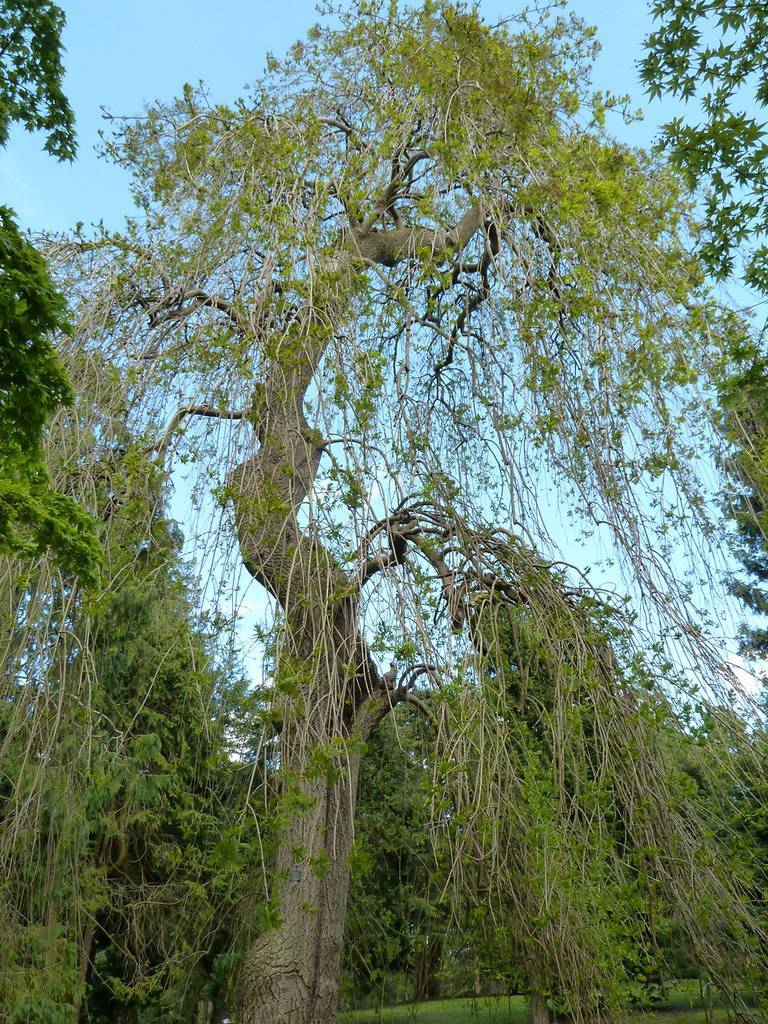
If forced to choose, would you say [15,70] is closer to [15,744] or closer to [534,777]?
[15,744]

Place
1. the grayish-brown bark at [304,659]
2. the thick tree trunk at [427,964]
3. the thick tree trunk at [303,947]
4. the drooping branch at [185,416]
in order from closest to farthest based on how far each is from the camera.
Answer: the grayish-brown bark at [304,659]
the drooping branch at [185,416]
the thick tree trunk at [303,947]
the thick tree trunk at [427,964]

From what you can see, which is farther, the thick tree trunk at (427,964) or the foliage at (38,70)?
the thick tree trunk at (427,964)

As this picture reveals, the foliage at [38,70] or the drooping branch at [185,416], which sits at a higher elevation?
the foliage at [38,70]

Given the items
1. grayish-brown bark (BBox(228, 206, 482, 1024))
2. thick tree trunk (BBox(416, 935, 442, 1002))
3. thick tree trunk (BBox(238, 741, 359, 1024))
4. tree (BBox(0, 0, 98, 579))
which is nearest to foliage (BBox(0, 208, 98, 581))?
tree (BBox(0, 0, 98, 579))

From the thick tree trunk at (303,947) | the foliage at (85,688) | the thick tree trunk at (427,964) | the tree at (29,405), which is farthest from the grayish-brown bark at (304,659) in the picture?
the thick tree trunk at (427,964)

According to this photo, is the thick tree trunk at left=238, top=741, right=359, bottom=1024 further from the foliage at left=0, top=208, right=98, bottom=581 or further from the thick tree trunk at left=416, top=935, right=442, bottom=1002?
the foliage at left=0, top=208, right=98, bottom=581

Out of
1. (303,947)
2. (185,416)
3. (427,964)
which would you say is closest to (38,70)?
(185,416)

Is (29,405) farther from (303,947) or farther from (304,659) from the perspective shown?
(303,947)

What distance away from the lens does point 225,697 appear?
2734 millimetres

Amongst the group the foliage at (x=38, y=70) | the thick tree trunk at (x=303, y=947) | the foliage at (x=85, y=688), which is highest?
the foliage at (x=38, y=70)

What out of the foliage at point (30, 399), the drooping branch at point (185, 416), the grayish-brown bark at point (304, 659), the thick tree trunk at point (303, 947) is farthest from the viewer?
the thick tree trunk at point (303, 947)

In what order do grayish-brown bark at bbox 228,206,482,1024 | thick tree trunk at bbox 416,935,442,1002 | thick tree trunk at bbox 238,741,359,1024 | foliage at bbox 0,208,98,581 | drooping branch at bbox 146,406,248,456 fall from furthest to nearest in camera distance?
thick tree trunk at bbox 416,935,442,1002, thick tree trunk at bbox 238,741,359,1024, drooping branch at bbox 146,406,248,456, grayish-brown bark at bbox 228,206,482,1024, foliage at bbox 0,208,98,581

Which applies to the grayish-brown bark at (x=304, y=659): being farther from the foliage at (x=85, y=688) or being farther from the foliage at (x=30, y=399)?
the foliage at (x=30, y=399)

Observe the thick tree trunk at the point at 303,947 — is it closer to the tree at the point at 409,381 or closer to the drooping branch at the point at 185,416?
the tree at the point at 409,381
